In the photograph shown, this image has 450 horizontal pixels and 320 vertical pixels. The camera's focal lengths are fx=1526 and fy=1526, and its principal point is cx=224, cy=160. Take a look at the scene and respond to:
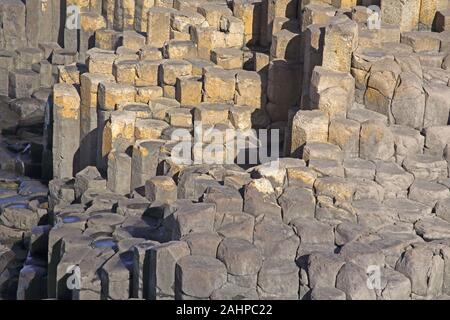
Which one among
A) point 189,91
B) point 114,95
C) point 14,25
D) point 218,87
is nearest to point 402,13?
point 218,87

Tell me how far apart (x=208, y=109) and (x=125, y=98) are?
6.00ft

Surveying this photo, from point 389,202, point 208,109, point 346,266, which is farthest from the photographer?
point 208,109

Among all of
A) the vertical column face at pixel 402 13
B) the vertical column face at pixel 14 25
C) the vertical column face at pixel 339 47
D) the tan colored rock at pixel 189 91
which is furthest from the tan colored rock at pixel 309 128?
the vertical column face at pixel 14 25

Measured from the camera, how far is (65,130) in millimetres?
31062

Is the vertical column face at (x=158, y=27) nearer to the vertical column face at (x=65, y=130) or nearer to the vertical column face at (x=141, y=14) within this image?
the vertical column face at (x=141, y=14)

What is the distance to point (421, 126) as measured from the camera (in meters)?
27.4

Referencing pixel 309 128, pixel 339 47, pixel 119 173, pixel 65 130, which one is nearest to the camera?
pixel 309 128

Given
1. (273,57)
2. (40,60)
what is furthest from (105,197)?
(40,60)

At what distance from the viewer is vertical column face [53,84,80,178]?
3092cm

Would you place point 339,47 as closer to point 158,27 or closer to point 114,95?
point 114,95

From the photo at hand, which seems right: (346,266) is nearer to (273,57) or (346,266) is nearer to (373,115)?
(373,115)

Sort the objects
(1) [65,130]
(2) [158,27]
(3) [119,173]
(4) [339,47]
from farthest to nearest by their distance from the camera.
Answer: (2) [158,27] → (1) [65,130] → (3) [119,173] → (4) [339,47]

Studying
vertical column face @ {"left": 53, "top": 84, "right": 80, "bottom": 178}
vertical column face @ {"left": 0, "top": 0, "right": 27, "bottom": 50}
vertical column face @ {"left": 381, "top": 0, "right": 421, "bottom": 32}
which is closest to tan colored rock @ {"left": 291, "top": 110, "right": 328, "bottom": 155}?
vertical column face @ {"left": 381, "top": 0, "right": 421, "bottom": 32}

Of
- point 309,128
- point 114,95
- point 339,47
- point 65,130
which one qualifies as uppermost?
point 339,47
